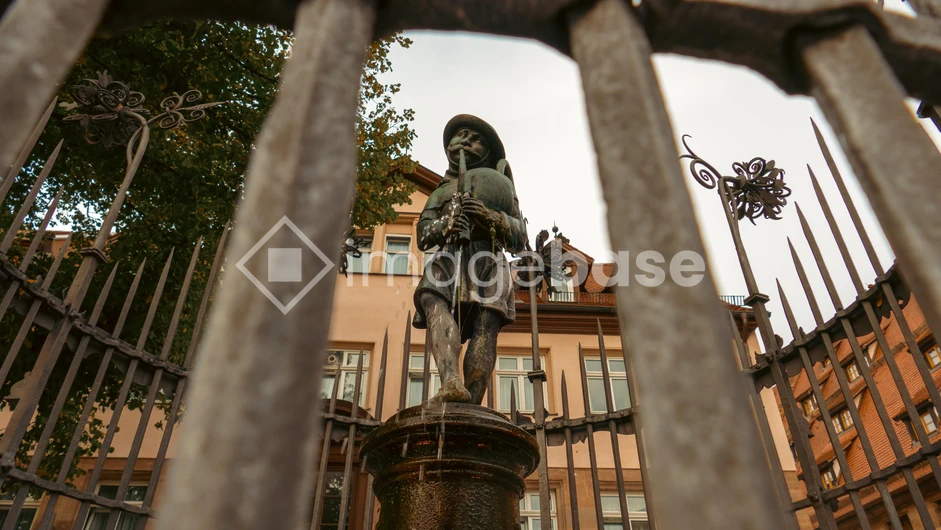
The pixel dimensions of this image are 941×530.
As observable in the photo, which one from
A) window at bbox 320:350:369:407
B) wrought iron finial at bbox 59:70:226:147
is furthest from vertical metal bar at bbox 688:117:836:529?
window at bbox 320:350:369:407

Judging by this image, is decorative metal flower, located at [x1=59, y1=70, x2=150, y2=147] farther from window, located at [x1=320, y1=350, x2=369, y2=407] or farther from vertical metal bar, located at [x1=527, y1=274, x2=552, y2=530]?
window, located at [x1=320, y1=350, x2=369, y2=407]

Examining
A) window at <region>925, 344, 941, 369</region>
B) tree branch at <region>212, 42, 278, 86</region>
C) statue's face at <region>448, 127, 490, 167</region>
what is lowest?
statue's face at <region>448, 127, 490, 167</region>

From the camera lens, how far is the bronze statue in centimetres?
347

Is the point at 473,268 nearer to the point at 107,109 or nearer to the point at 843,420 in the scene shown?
the point at 107,109

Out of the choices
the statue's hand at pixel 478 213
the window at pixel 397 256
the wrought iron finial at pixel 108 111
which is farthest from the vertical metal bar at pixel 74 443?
the window at pixel 397 256

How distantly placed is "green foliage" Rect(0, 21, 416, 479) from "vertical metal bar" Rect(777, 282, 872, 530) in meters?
5.60

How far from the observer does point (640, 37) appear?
3.98ft

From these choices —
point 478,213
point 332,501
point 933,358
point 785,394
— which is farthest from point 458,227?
point 933,358

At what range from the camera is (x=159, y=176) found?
6961 millimetres

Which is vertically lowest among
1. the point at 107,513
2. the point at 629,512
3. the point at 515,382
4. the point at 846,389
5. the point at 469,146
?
the point at 846,389

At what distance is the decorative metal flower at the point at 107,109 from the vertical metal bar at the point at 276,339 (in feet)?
11.1

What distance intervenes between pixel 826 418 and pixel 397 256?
11.6m

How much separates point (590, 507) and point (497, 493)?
8.69 metres

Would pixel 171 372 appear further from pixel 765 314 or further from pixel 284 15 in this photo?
pixel 765 314
